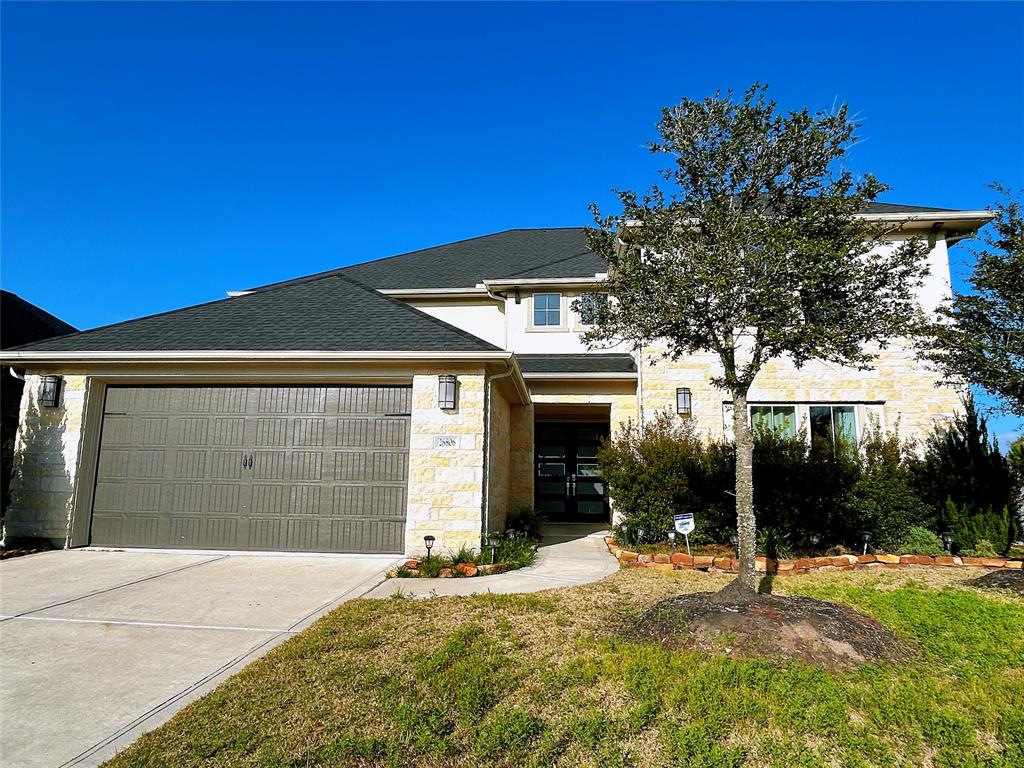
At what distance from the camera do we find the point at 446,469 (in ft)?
26.7

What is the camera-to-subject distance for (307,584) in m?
6.50

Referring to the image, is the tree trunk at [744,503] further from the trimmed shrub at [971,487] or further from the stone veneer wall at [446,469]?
the trimmed shrub at [971,487]

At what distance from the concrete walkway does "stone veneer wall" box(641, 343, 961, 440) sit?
3270 mm

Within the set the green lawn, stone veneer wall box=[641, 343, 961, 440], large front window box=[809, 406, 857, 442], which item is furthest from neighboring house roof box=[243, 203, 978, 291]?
the green lawn

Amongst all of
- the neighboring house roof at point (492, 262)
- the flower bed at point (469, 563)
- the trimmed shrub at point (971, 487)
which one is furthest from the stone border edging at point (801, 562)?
the neighboring house roof at point (492, 262)

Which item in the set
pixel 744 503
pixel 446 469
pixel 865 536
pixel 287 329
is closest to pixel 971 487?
Answer: pixel 865 536

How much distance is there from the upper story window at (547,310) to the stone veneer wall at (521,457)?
2332 millimetres

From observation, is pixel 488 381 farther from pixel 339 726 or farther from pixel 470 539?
pixel 339 726

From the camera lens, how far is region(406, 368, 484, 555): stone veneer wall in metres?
8.02

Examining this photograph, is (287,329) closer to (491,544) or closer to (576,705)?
(491,544)

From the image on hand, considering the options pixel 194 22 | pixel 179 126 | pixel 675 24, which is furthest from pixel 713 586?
pixel 179 126

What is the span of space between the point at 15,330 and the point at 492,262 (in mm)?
12609

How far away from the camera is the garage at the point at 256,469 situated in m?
8.33

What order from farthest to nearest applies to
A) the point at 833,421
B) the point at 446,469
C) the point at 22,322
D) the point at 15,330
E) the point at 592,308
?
the point at 22,322 < the point at 15,330 < the point at 833,421 < the point at 446,469 < the point at 592,308
